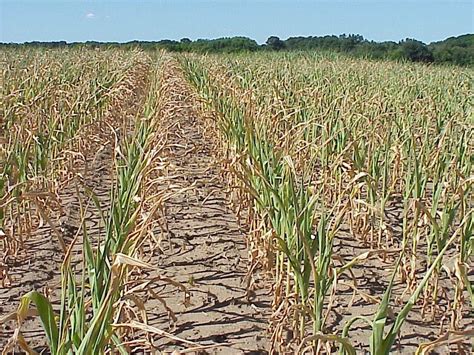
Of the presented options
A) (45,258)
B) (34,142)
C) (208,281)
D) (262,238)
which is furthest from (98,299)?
(34,142)

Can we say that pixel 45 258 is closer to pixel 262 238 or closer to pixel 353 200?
pixel 262 238

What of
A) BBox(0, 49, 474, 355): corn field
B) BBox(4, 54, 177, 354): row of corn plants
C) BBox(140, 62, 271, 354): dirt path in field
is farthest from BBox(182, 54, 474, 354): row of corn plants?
BBox(4, 54, 177, 354): row of corn plants

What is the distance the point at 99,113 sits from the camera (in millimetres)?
5840

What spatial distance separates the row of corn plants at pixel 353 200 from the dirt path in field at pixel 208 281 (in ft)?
0.50

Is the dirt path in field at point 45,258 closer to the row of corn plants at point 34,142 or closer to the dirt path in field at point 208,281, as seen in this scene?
the row of corn plants at point 34,142

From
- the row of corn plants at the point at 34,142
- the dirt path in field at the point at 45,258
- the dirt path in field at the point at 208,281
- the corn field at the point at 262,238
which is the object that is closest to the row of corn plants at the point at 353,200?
the corn field at the point at 262,238

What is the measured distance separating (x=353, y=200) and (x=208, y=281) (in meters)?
1.04

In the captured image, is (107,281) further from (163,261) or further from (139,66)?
(139,66)

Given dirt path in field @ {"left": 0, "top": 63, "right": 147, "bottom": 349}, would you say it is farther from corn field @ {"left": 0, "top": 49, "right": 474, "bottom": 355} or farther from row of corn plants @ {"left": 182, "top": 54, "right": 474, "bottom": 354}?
row of corn plants @ {"left": 182, "top": 54, "right": 474, "bottom": 354}

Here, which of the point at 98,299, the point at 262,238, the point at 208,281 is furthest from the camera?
the point at 208,281

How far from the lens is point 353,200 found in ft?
6.82

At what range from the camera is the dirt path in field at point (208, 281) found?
2.38 m

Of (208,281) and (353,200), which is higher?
(353,200)

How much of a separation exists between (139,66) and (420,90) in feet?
18.3
